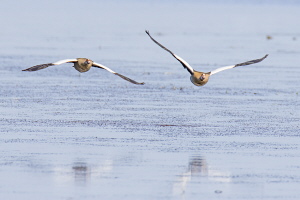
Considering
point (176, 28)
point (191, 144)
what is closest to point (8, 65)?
point (191, 144)

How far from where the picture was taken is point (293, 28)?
5178 centimetres

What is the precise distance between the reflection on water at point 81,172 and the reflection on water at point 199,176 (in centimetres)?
101

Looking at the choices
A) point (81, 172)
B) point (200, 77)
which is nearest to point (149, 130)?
point (200, 77)

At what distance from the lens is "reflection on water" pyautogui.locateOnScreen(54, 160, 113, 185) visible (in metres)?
11.8

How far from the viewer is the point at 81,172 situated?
12.3 metres

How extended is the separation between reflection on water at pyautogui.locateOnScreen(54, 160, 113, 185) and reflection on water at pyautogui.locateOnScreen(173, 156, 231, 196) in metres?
1.01

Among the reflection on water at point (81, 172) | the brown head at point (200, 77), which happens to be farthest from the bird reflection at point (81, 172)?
the brown head at point (200, 77)

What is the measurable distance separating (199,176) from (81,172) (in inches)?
58.5

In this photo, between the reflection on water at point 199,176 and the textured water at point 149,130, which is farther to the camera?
the textured water at point 149,130

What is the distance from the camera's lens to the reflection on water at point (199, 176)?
11.5 metres

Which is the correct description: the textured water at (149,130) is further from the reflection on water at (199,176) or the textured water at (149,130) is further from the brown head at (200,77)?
the brown head at (200,77)

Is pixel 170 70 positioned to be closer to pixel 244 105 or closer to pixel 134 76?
pixel 134 76

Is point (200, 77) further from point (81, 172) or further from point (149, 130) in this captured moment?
point (81, 172)

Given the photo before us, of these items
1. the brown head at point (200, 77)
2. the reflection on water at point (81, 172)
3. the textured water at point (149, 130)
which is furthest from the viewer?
the brown head at point (200, 77)
